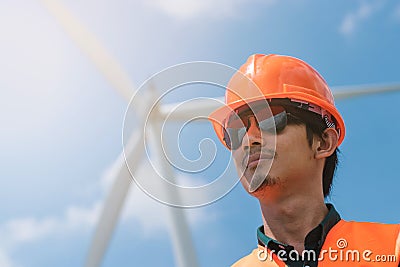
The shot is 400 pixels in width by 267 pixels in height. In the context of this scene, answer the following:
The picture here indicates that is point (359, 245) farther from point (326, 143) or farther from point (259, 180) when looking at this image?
point (259, 180)

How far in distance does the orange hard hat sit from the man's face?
1.47 feet

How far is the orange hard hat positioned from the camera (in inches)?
190

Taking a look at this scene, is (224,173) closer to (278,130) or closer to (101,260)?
(278,130)

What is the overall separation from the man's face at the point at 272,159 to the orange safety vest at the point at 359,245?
19.8 inches

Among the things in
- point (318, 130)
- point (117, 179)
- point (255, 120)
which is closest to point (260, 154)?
point (255, 120)

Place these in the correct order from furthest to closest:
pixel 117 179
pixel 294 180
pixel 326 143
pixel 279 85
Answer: pixel 117 179, pixel 279 85, pixel 326 143, pixel 294 180

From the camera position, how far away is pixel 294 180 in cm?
438

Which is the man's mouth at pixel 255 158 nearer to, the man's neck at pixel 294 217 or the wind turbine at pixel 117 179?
the man's neck at pixel 294 217

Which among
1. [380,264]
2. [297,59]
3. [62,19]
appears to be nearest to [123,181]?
[62,19]

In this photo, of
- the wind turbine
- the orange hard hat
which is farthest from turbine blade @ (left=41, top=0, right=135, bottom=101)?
the orange hard hat

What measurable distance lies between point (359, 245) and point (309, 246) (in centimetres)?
36

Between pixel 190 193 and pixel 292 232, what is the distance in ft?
2.75

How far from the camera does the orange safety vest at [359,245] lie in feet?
14.1

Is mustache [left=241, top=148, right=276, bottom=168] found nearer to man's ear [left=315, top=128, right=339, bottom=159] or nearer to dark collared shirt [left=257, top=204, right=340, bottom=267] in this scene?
man's ear [left=315, top=128, right=339, bottom=159]
